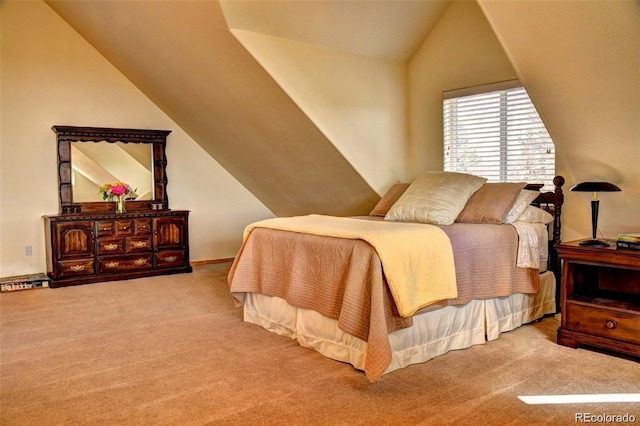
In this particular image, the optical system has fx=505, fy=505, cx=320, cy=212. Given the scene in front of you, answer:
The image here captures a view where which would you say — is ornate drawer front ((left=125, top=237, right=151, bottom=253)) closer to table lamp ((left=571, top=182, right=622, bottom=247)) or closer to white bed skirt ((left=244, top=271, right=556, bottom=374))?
white bed skirt ((left=244, top=271, right=556, bottom=374))

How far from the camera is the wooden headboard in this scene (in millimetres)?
3547

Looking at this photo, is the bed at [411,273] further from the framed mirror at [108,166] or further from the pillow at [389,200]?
the framed mirror at [108,166]

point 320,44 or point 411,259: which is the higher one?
point 320,44

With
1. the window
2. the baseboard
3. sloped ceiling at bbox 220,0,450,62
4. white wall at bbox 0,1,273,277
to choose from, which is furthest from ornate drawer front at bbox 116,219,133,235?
the window

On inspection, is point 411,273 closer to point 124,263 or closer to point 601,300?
point 601,300

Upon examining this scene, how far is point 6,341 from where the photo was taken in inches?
129

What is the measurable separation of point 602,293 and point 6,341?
12.6 feet

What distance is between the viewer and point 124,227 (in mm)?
5398

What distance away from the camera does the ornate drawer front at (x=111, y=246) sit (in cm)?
527

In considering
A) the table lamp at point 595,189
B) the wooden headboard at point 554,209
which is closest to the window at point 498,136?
the wooden headboard at point 554,209

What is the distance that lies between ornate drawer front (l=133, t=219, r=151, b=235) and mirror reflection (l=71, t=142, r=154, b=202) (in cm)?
50

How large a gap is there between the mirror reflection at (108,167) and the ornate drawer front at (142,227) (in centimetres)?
50

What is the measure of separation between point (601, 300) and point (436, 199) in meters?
1.18

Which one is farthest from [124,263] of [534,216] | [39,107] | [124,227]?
[534,216]
